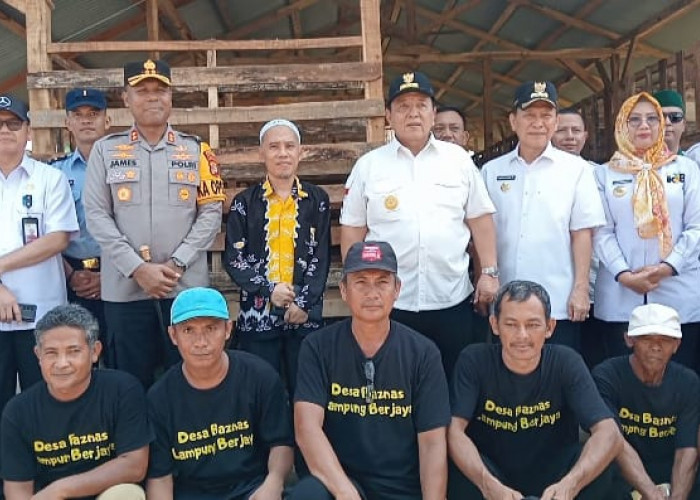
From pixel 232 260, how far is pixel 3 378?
117 cm

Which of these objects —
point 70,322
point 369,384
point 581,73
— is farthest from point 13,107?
point 581,73

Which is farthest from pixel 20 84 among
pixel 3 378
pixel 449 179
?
pixel 449 179

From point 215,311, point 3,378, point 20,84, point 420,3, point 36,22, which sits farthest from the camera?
point 420,3

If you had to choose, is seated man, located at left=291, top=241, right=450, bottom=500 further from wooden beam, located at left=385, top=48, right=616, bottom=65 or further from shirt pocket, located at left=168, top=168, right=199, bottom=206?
wooden beam, located at left=385, top=48, right=616, bottom=65

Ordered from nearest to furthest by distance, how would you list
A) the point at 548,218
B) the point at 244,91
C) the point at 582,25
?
the point at 548,218 < the point at 244,91 < the point at 582,25

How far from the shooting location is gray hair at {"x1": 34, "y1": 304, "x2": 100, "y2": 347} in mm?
2879

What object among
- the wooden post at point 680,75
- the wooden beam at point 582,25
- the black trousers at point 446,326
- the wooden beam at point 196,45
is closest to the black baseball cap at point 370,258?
the black trousers at point 446,326

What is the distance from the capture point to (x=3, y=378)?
3.38m

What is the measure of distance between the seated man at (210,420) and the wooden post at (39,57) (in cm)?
176

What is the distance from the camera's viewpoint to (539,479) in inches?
125

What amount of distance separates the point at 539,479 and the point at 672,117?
218cm

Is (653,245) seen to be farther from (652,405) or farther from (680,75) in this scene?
(680,75)

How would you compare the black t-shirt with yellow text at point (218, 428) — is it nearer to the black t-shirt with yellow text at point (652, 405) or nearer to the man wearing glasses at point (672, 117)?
the black t-shirt with yellow text at point (652, 405)

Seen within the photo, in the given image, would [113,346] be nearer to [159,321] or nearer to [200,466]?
[159,321]
